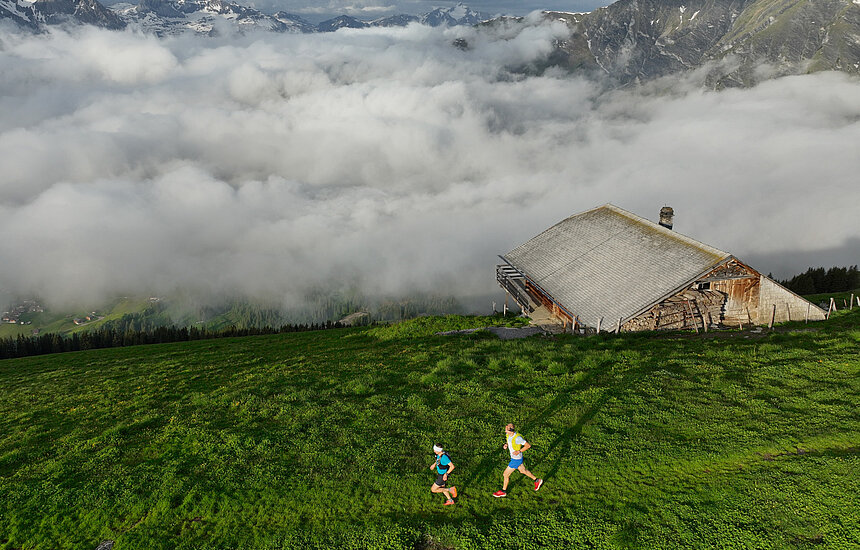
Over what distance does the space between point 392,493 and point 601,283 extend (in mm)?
32842

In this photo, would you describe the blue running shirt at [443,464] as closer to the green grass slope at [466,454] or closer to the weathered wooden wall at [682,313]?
the green grass slope at [466,454]

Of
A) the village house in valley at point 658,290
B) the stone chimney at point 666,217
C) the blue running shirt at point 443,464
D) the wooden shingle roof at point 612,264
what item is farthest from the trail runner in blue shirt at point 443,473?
the stone chimney at point 666,217

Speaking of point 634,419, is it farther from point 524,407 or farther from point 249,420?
point 249,420

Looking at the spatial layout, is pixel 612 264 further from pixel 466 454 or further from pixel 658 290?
pixel 466 454

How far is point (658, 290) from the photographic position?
129 feet

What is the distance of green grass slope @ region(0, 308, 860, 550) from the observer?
49.9 ft

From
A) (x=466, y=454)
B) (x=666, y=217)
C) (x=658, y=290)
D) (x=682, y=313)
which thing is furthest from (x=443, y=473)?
(x=666, y=217)

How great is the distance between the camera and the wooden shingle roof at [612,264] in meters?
39.6

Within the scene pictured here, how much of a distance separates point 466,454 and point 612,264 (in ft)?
106

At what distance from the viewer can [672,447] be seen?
18.6 meters

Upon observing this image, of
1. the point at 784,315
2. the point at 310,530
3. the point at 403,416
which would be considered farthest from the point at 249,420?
the point at 784,315

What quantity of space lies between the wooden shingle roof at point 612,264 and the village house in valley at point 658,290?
0.27ft

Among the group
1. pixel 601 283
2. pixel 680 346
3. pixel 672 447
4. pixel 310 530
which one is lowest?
pixel 310 530

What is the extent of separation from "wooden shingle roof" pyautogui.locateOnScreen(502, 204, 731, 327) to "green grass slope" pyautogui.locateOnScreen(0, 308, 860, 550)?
9506mm
